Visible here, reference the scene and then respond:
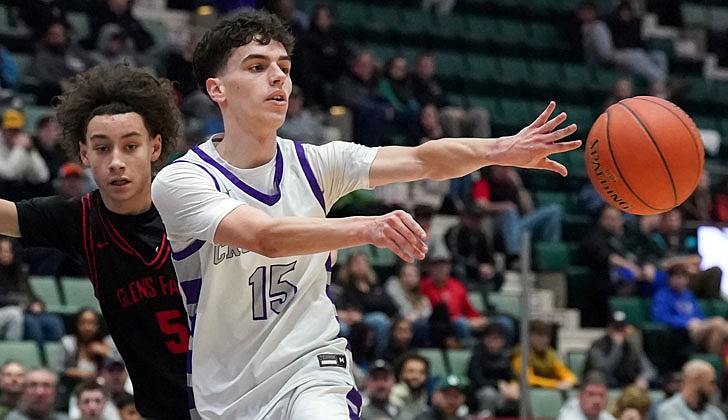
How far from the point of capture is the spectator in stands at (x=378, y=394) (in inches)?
429

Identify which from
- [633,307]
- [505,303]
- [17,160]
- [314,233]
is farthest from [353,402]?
[633,307]

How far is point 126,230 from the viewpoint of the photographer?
19.2 feet

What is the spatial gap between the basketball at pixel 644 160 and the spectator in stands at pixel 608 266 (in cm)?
966

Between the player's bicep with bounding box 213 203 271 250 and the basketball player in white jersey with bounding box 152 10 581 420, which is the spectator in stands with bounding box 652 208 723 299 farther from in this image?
the player's bicep with bounding box 213 203 271 250

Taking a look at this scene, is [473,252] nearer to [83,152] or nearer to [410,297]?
[410,297]

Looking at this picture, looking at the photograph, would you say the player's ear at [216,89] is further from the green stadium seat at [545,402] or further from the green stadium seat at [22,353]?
the green stadium seat at [545,402]

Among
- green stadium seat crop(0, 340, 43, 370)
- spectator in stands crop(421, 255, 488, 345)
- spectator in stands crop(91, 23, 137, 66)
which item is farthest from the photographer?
spectator in stands crop(91, 23, 137, 66)

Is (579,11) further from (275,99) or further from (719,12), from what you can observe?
(275,99)

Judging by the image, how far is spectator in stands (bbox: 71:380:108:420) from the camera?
386 inches

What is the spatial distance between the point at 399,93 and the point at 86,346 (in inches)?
271

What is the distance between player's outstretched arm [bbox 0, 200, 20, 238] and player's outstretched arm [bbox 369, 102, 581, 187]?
5.36ft


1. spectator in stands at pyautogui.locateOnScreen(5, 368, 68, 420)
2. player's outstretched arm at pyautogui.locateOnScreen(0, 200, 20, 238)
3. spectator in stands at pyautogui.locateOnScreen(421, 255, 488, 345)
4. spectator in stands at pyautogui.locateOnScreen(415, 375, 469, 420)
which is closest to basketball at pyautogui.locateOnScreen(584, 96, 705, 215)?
player's outstretched arm at pyautogui.locateOnScreen(0, 200, 20, 238)

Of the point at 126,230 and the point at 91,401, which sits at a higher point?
the point at 126,230

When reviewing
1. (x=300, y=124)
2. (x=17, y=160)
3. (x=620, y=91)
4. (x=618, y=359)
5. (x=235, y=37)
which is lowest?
(x=618, y=359)
